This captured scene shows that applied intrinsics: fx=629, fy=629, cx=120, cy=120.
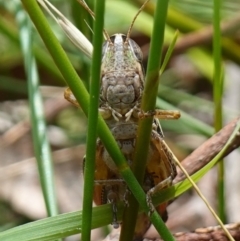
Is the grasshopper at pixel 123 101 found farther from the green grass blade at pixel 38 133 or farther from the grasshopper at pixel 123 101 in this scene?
the green grass blade at pixel 38 133

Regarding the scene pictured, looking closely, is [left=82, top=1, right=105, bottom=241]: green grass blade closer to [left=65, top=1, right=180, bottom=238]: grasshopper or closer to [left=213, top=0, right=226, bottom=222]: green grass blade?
[left=65, top=1, right=180, bottom=238]: grasshopper

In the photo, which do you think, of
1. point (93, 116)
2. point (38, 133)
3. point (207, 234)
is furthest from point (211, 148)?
Result: point (93, 116)

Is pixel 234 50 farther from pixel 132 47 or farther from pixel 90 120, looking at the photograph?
pixel 90 120

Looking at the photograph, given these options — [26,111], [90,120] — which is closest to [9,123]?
[26,111]

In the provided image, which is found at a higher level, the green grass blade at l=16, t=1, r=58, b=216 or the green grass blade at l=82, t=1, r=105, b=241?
the green grass blade at l=16, t=1, r=58, b=216

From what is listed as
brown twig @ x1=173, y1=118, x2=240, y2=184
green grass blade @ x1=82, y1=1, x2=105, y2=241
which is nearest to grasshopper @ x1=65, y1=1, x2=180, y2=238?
brown twig @ x1=173, y1=118, x2=240, y2=184

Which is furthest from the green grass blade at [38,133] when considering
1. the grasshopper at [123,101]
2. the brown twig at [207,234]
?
the brown twig at [207,234]
